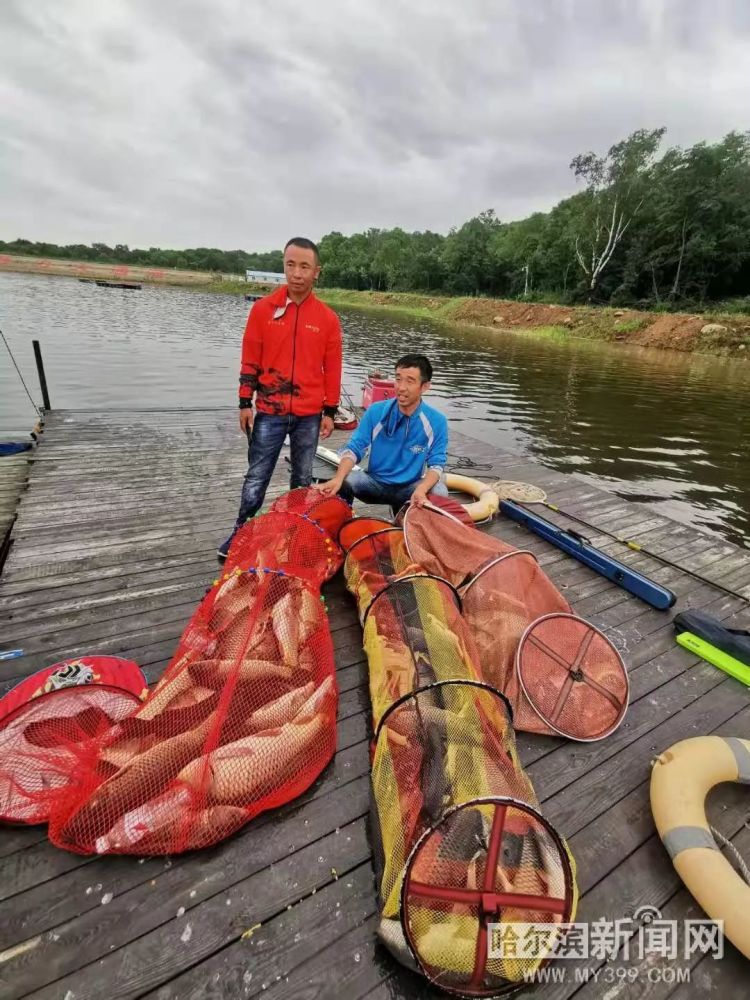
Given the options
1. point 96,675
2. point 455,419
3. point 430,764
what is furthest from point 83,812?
point 455,419

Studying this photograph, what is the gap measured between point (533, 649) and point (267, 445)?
116 inches

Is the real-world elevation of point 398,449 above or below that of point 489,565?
above

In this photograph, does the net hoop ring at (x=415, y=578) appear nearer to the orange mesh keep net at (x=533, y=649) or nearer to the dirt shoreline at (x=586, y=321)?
the orange mesh keep net at (x=533, y=649)

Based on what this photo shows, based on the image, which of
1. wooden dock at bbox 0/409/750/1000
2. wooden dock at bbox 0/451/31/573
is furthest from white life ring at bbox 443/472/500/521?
wooden dock at bbox 0/451/31/573

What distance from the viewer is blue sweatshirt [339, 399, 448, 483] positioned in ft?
15.5

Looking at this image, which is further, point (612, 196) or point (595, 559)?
point (612, 196)

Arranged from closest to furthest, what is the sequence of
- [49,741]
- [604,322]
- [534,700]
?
[49,741]
[534,700]
[604,322]

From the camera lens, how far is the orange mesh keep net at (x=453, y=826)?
174 centimetres

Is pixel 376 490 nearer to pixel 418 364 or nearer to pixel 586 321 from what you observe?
pixel 418 364

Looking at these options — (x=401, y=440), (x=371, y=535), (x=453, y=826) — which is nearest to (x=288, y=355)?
(x=401, y=440)

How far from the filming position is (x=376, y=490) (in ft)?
16.5

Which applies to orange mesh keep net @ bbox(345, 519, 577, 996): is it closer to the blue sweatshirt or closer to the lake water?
the blue sweatshirt

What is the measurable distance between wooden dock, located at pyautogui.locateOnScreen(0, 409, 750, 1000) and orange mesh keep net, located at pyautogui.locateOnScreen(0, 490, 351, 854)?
168mm

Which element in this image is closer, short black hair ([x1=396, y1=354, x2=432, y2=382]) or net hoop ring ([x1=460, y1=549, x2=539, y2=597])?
net hoop ring ([x1=460, y1=549, x2=539, y2=597])
